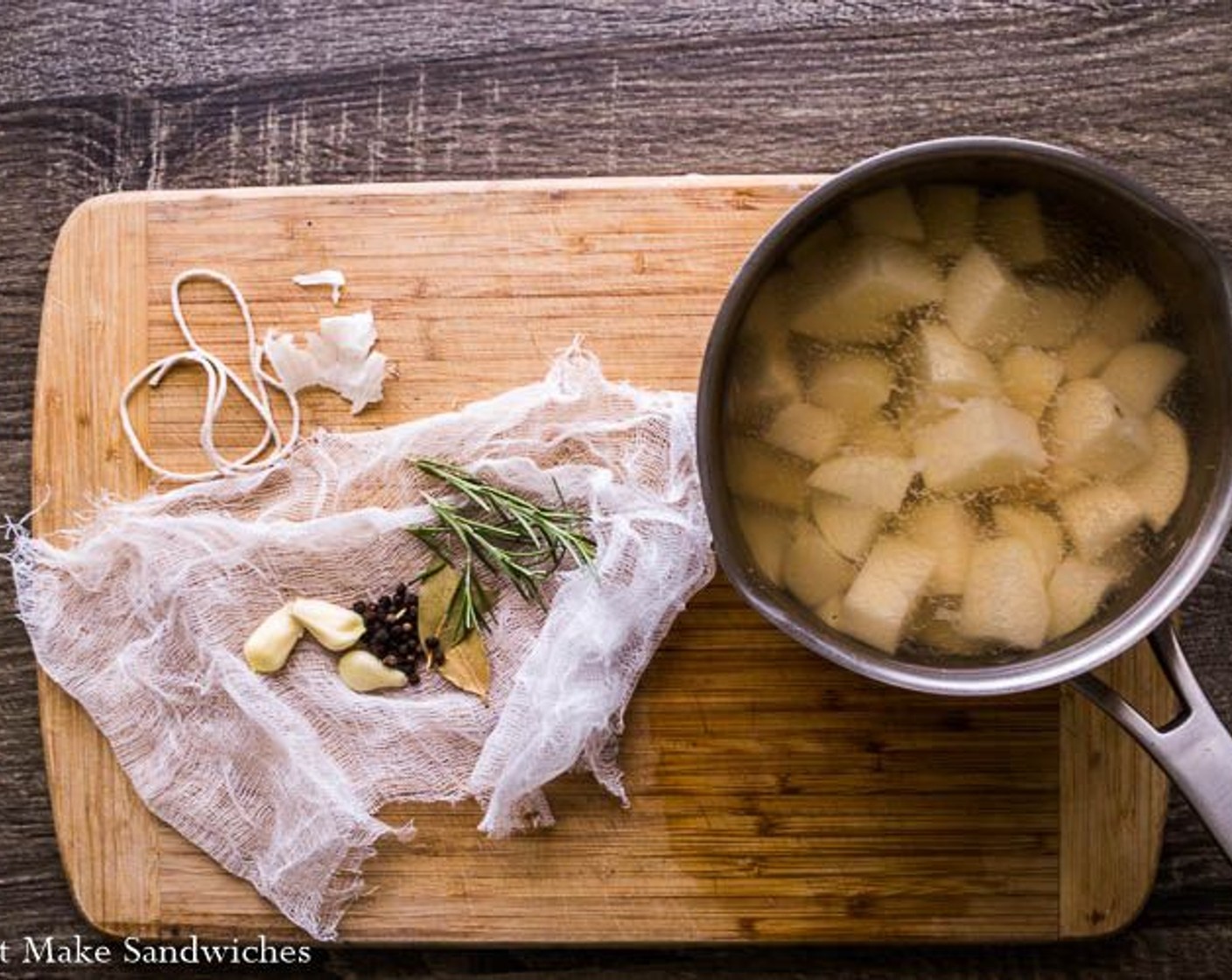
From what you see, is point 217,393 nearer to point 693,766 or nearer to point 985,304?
point 693,766

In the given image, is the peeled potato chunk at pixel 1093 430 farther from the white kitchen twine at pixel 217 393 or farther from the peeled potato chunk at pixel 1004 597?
the white kitchen twine at pixel 217 393

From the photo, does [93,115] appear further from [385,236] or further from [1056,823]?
[1056,823]

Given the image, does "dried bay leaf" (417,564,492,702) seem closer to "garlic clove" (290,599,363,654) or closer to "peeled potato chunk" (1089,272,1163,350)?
"garlic clove" (290,599,363,654)

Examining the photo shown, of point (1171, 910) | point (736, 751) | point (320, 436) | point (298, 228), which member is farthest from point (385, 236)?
point (1171, 910)

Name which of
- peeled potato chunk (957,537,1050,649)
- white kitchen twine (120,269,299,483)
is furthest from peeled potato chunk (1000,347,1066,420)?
white kitchen twine (120,269,299,483)

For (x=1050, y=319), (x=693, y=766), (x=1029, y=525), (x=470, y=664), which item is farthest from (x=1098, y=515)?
(x=470, y=664)

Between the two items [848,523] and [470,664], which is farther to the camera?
[470,664]

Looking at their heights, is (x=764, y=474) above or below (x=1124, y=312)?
below
